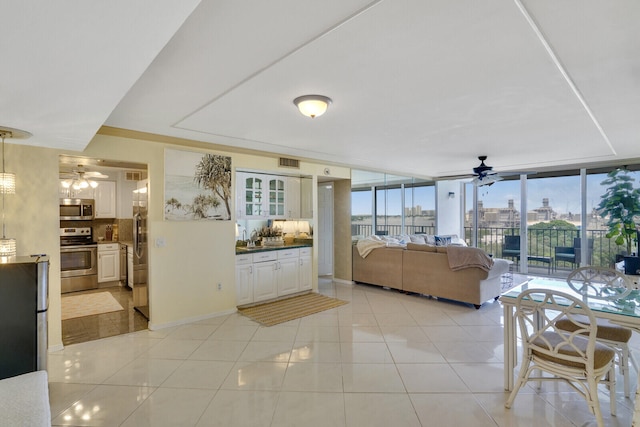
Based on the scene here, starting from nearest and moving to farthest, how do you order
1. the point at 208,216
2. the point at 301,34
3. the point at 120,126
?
the point at 301,34
the point at 120,126
the point at 208,216

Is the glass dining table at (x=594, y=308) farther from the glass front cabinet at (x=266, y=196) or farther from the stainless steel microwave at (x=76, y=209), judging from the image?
the stainless steel microwave at (x=76, y=209)

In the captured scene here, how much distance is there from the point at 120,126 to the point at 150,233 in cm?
124

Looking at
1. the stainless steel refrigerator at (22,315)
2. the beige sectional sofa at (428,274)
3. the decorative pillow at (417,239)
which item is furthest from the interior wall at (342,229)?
the stainless steel refrigerator at (22,315)

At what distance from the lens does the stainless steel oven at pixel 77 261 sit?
571 centimetres

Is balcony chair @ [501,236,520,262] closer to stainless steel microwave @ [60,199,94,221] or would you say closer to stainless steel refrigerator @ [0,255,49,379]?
stainless steel refrigerator @ [0,255,49,379]

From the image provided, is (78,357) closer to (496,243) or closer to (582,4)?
(582,4)

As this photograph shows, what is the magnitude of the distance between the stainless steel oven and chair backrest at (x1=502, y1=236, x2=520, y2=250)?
872 centimetres

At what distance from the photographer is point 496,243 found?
807cm

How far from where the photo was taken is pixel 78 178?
586 cm

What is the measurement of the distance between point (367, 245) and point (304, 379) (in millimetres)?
3616

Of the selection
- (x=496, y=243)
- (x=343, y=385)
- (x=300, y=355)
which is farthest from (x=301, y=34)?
(x=496, y=243)

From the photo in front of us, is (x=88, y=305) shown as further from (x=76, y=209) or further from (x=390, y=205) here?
(x=390, y=205)

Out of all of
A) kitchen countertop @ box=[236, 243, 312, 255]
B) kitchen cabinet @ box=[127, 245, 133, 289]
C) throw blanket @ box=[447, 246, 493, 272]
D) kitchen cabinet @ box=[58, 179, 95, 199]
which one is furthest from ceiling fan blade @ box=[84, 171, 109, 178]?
Answer: throw blanket @ box=[447, 246, 493, 272]

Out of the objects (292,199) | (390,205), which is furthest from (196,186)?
(390,205)
